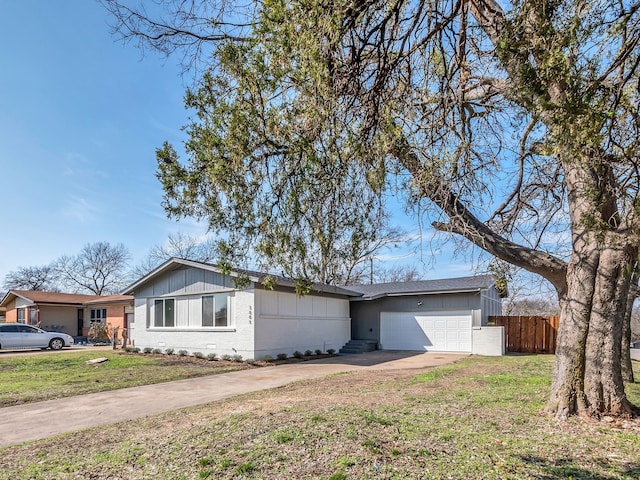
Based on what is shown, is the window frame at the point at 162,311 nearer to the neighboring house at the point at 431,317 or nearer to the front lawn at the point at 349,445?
the neighboring house at the point at 431,317

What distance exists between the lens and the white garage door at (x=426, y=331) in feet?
56.9

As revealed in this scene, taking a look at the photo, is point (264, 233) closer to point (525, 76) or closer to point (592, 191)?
point (525, 76)

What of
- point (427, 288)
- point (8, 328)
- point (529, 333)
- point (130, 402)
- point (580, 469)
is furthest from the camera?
point (8, 328)

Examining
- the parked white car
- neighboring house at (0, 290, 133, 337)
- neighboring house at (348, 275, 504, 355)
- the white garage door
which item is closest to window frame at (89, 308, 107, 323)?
neighboring house at (0, 290, 133, 337)

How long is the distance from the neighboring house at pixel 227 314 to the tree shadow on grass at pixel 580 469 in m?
9.33

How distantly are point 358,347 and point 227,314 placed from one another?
21.4 feet

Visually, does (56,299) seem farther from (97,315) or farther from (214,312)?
(214,312)

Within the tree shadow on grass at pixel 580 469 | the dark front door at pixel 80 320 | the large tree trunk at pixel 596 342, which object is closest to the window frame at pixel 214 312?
the large tree trunk at pixel 596 342

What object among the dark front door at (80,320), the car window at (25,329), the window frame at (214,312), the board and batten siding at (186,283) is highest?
the board and batten siding at (186,283)

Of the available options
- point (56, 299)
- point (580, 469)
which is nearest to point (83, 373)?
point (580, 469)

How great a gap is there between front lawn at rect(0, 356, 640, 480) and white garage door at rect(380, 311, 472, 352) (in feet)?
35.4

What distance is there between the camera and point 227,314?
14.5 m

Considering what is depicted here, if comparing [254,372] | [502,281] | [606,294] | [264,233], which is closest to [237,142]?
[264,233]

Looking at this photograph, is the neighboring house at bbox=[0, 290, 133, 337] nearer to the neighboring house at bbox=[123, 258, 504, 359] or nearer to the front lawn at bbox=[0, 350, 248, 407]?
the neighboring house at bbox=[123, 258, 504, 359]
